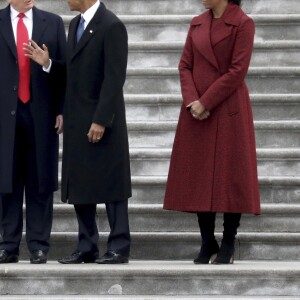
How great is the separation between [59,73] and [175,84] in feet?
5.48

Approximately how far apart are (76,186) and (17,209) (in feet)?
1.40

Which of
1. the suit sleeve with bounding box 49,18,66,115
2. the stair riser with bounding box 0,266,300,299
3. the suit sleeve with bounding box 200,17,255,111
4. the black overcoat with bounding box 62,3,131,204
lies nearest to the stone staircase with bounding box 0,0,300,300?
the stair riser with bounding box 0,266,300,299

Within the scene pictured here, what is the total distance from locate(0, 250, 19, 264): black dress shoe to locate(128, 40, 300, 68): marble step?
7.35 feet

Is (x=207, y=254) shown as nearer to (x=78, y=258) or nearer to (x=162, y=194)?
(x=78, y=258)

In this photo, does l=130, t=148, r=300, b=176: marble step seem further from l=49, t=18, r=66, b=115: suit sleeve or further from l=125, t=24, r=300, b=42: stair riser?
l=125, t=24, r=300, b=42: stair riser

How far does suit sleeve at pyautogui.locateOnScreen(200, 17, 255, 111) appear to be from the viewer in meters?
7.58

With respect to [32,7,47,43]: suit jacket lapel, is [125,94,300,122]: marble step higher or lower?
lower

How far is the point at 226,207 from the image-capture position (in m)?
7.58

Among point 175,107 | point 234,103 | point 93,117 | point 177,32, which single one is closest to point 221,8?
point 234,103

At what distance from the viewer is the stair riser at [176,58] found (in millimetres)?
9547

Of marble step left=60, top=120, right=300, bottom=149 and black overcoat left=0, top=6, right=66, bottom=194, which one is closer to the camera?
black overcoat left=0, top=6, right=66, bottom=194

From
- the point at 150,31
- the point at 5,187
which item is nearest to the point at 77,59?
the point at 5,187

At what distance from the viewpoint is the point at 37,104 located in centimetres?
782

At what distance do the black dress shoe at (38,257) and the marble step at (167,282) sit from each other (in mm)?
587
